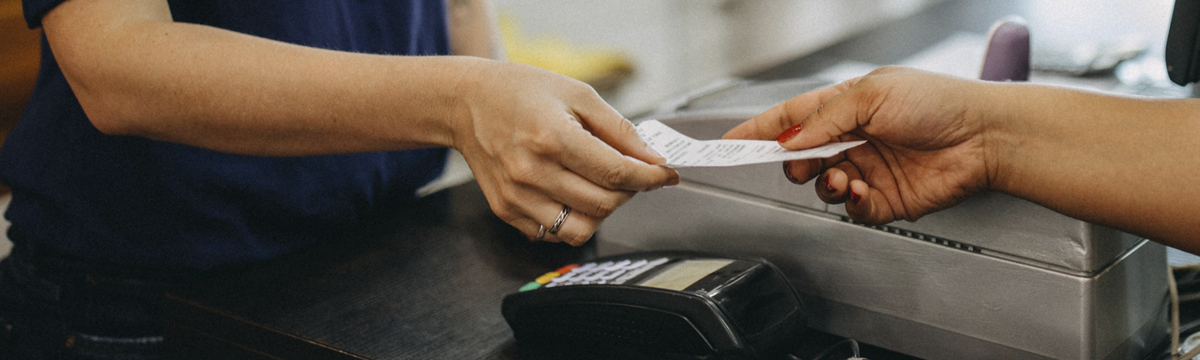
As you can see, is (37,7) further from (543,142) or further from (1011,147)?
(1011,147)

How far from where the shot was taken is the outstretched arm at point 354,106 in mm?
624

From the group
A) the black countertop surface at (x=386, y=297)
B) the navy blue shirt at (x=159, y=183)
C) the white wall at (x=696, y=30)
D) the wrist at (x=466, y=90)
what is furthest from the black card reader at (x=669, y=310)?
the white wall at (x=696, y=30)

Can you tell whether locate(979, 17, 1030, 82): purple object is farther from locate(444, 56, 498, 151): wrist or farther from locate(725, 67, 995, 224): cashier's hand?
locate(444, 56, 498, 151): wrist

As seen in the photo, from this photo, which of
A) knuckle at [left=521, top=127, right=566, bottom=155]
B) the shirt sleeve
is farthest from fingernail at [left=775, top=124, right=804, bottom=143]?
the shirt sleeve

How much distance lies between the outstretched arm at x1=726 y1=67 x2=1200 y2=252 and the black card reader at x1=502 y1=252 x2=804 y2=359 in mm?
114

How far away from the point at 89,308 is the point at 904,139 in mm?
906

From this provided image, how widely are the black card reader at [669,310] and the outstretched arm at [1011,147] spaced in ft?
0.38

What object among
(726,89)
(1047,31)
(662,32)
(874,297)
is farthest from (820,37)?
(874,297)

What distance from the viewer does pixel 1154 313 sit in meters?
0.68

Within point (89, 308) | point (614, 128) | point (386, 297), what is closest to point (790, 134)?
point (614, 128)

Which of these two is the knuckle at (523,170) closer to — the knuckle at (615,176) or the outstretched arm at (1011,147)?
the knuckle at (615,176)

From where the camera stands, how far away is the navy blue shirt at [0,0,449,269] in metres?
0.87

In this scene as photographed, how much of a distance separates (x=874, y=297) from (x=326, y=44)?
26.9 inches

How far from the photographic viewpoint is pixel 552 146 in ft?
1.98
